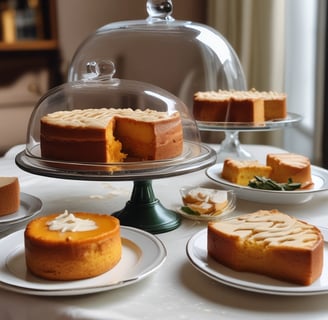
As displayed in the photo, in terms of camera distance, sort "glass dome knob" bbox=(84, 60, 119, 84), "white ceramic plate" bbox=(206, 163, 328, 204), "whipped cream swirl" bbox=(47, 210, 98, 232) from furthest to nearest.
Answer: "glass dome knob" bbox=(84, 60, 119, 84) → "white ceramic plate" bbox=(206, 163, 328, 204) → "whipped cream swirl" bbox=(47, 210, 98, 232)

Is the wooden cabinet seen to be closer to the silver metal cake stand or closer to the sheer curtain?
the sheer curtain

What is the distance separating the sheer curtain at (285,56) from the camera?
2.37 meters

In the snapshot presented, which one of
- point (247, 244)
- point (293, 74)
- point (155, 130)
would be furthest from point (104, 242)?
point (293, 74)

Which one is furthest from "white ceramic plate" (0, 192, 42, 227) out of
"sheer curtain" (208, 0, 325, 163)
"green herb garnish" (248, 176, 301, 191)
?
"sheer curtain" (208, 0, 325, 163)

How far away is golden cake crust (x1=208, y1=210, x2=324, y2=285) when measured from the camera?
2.61 ft

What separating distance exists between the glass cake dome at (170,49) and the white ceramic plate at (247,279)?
91 centimetres

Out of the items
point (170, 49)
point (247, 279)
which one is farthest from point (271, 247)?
point (170, 49)

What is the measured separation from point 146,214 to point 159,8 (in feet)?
2.37

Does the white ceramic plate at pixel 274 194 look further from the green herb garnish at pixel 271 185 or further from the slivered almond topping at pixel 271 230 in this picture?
the slivered almond topping at pixel 271 230

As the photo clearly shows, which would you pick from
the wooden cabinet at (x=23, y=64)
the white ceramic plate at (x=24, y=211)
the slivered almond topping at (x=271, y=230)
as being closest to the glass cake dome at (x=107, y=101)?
the white ceramic plate at (x=24, y=211)

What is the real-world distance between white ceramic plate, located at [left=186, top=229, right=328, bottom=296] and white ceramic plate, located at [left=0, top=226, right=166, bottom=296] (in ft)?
0.19

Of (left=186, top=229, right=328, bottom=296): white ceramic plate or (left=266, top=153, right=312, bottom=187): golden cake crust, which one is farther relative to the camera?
(left=266, top=153, right=312, bottom=187): golden cake crust

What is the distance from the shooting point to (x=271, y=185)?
4.00 ft

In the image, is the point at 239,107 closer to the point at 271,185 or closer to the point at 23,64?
the point at 271,185
